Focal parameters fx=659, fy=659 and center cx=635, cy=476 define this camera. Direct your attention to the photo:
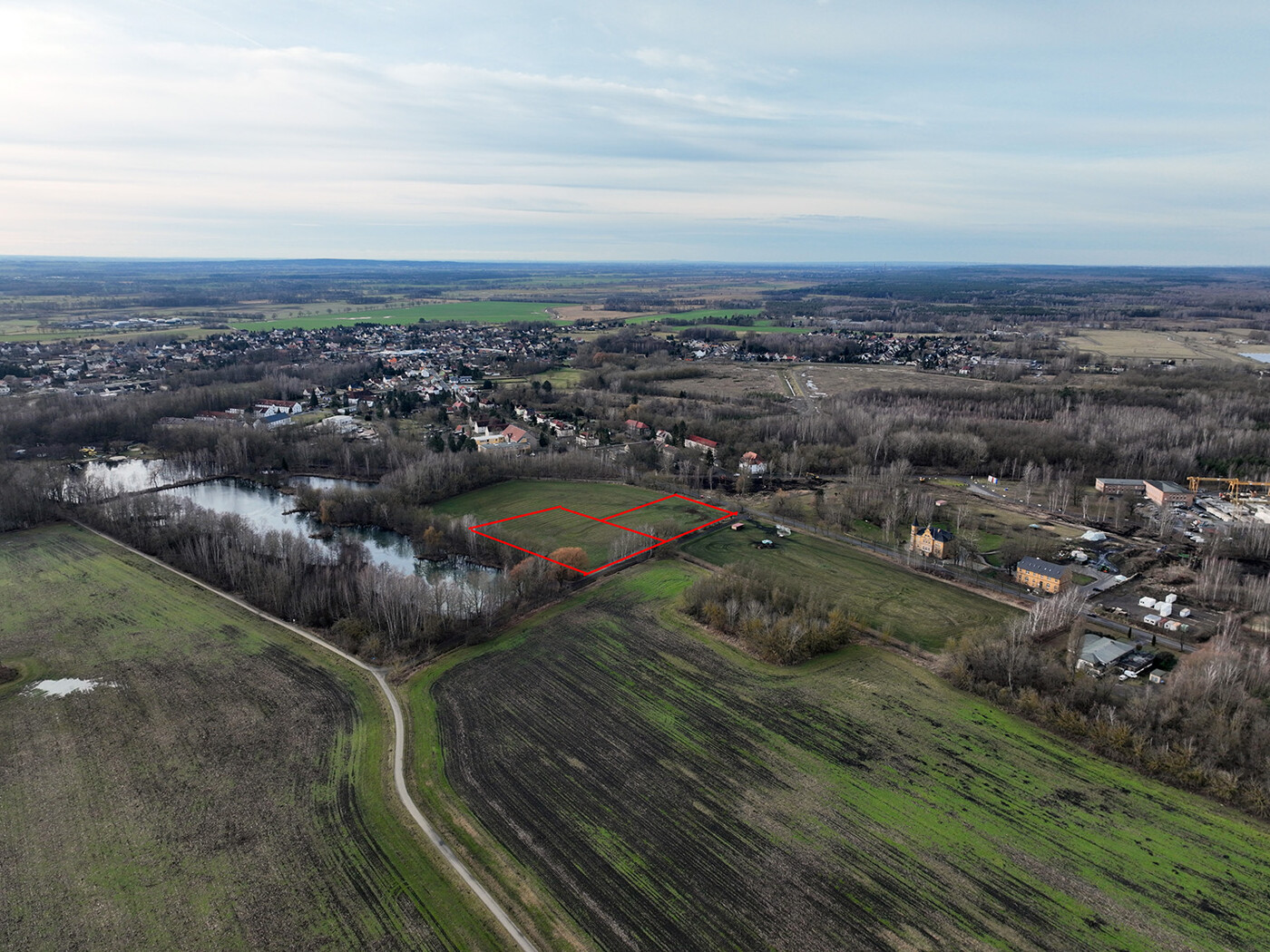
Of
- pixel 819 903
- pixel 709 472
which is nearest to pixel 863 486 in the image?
pixel 709 472

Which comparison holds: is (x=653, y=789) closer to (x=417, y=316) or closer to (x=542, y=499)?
(x=542, y=499)

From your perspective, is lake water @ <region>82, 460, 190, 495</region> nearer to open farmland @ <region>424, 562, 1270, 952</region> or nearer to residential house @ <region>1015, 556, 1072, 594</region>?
open farmland @ <region>424, 562, 1270, 952</region>

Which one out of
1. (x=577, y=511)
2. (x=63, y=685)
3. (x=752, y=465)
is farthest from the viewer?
(x=752, y=465)

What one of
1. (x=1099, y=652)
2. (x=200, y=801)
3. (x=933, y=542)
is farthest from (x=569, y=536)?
(x=1099, y=652)

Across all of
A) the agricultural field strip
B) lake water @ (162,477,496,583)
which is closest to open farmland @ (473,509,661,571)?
lake water @ (162,477,496,583)

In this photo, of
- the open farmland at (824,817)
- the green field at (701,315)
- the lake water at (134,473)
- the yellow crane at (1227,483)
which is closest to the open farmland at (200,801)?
the open farmland at (824,817)

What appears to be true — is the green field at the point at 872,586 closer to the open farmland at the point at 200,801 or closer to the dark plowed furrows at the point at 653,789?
the dark plowed furrows at the point at 653,789
